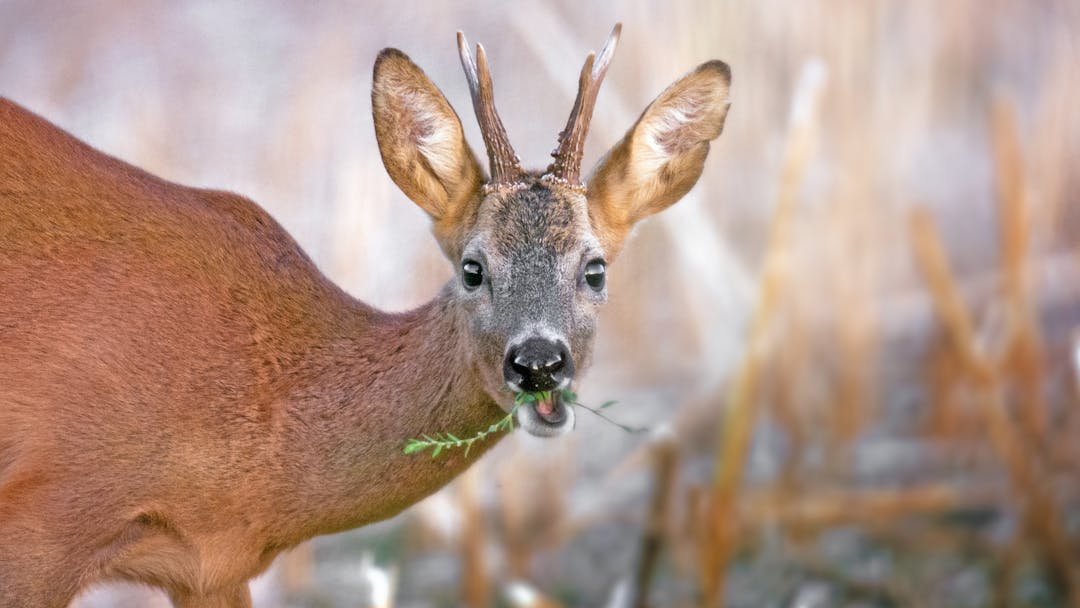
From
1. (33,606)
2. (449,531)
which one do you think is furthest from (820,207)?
(33,606)

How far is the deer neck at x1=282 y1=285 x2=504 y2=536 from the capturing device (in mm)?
4551

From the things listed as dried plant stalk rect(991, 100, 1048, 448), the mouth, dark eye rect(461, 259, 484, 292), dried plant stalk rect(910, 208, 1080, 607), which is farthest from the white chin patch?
dried plant stalk rect(991, 100, 1048, 448)

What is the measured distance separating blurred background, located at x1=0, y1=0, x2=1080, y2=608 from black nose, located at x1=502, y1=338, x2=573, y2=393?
8.89 feet

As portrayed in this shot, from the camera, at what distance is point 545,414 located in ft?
14.0

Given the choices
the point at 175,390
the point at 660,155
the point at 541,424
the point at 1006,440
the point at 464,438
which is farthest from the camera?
the point at 1006,440

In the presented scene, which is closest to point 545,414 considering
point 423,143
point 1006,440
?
point 423,143

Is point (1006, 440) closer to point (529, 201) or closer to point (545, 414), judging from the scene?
point (529, 201)

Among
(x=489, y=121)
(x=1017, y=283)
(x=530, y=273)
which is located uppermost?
(x=1017, y=283)

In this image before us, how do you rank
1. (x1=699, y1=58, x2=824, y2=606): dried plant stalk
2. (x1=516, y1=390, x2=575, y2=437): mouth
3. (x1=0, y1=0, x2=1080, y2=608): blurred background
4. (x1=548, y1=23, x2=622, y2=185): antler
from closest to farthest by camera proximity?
1. (x1=516, y1=390, x2=575, y2=437): mouth
2. (x1=548, y1=23, x2=622, y2=185): antler
3. (x1=699, y1=58, x2=824, y2=606): dried plant stalk
4. (x1=0, y1=0, x2=1080, y2=608): blurred background

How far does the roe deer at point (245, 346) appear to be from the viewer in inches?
169

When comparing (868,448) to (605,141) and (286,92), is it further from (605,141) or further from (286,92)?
(286,92)

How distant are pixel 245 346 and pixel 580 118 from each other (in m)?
1.17

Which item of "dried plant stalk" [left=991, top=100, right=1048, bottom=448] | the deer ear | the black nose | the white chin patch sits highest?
"dried plant stalk" [left=991, top=100, right=1048, bottom=448]

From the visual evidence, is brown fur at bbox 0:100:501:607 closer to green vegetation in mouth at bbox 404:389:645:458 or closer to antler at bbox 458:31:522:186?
green vegetation in mouth at bbox 404:389:645:458
